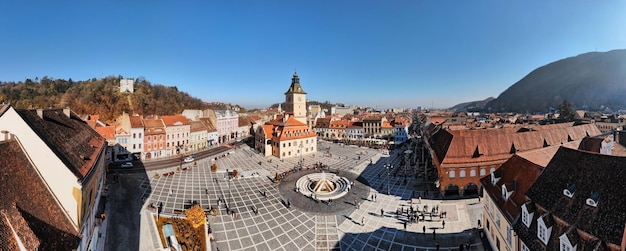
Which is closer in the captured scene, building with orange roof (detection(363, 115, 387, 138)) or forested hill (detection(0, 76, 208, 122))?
forested hill (detection(0, 76, 208, 122))

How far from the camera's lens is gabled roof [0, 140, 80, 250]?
1069 centimetres

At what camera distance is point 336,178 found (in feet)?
117

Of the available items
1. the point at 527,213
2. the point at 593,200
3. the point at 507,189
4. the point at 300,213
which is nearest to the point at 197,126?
the point at 300,213

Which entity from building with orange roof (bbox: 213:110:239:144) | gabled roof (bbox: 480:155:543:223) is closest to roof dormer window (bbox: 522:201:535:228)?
gabled roof (bbox: 480:155:543:223)

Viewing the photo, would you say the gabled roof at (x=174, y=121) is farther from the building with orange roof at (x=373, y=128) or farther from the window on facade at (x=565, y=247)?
the window on facade at (x=565, y=247)

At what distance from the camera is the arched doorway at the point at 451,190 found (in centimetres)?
3011

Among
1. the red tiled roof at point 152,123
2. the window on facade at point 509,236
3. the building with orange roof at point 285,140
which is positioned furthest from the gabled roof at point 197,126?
the window on facade at point 509,236

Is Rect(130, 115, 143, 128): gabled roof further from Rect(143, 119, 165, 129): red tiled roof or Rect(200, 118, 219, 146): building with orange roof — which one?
Rect(200, 118, 219, 146): building with orange roof

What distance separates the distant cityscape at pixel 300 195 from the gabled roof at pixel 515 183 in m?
0.10

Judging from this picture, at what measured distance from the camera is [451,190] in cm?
3053

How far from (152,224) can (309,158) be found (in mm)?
32308

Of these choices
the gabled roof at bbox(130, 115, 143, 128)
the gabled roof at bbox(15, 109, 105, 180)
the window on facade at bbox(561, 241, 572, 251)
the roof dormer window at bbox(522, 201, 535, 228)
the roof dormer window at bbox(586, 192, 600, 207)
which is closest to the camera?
the window on facade at bbox(561, 241, 572, 251)

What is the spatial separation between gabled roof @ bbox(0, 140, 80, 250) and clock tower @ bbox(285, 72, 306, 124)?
53822mm

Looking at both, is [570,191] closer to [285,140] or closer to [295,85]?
[285,140]
